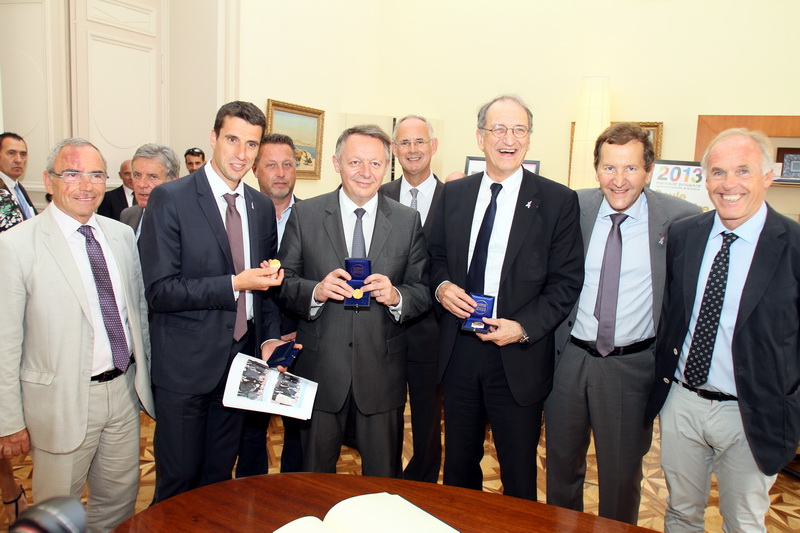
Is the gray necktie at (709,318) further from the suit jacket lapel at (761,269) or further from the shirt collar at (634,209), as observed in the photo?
the shirt collar at (634,209)

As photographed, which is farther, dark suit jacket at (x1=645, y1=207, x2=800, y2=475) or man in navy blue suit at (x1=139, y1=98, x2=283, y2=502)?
man in navy blue suit at (x1=139, y1=98, x2=283, y2=502)

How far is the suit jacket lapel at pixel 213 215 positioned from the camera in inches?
97.3

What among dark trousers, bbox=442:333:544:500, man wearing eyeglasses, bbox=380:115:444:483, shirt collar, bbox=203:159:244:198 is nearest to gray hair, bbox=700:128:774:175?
dark trousers, bbox=442:333:544:500

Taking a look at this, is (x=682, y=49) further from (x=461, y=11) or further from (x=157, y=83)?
(x=157, y=83)

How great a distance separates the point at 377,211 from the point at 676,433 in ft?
5.31

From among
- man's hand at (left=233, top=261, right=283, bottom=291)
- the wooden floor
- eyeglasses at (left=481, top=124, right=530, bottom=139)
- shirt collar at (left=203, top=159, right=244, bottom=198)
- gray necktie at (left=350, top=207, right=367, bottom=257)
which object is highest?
eyeglasses at (left=481, top=124, right=530, bottom=139)

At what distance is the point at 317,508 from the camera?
155cm

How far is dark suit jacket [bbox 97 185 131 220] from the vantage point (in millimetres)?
5391

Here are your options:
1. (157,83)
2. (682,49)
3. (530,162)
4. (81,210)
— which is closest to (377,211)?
(81,210)

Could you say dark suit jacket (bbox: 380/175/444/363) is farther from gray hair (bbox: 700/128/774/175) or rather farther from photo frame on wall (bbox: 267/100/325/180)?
photo frame on wall (bbox: 267/100/325/180)

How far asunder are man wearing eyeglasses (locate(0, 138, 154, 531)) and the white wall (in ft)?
12.8

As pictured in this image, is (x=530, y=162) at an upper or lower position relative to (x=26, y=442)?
upper

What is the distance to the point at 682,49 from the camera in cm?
616

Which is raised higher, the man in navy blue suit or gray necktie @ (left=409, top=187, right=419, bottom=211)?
gray necktie @ (left=409, top=187, right=419, bottom=211)
